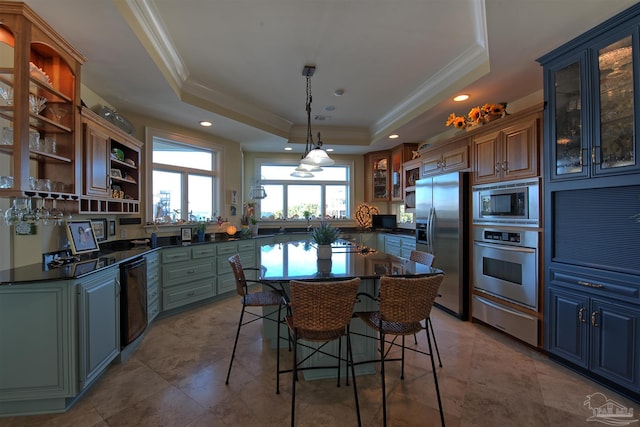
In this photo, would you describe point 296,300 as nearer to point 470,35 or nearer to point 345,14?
point 345,14

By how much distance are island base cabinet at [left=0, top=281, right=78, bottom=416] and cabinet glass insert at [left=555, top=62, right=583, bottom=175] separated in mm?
3838

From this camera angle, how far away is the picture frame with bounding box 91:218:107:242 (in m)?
3.02

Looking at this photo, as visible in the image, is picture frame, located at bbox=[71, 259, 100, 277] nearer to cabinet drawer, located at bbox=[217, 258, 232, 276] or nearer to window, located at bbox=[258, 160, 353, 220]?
cabinet drawer, located at bbox=[217, 258, 232, 276]

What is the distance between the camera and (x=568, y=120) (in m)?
2.30

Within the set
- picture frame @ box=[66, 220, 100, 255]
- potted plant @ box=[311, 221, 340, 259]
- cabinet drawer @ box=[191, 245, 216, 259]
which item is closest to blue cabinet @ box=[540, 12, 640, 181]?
potted plant @ box=[311, 221, 340, 259]

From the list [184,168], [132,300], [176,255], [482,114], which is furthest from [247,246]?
[482,114]

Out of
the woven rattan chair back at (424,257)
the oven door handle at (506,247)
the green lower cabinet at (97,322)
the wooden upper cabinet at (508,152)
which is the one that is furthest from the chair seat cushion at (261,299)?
the wooden upper cabinet at (508,152)

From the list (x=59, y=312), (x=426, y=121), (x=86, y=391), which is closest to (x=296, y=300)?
(x=59, y=312)

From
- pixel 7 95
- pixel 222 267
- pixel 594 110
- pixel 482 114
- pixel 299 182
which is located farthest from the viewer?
pixel 299 182

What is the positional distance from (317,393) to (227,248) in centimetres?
280

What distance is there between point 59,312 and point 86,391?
2.21ft

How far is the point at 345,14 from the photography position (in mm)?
2242

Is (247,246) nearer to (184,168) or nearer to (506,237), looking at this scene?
(184,168)

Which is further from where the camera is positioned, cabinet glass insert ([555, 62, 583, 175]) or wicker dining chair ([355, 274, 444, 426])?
cabinet glass insert ([555, 62, 583, 175])
